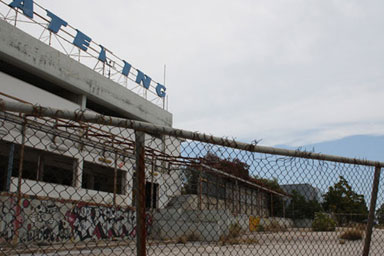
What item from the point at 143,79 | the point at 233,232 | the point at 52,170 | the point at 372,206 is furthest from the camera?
the point at 143,79

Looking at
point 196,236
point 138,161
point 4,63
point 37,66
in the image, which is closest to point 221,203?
point 196,236

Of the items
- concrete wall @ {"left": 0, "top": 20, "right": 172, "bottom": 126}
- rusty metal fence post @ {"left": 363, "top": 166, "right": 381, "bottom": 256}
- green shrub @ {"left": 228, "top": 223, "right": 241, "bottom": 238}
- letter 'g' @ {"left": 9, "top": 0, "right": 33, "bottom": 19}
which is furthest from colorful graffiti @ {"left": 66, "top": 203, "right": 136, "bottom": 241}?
rusty metal fence post @ {"left": 363, "top": 166, "right": 381, "bottom": 256}

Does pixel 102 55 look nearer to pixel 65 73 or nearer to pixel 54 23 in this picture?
pixel 54 23

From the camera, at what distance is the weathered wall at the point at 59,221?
1148 centimetres

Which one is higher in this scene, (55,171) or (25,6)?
(25,6)

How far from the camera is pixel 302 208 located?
24.0ft

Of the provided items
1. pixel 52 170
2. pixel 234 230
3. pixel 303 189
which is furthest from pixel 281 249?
pixel 52 170

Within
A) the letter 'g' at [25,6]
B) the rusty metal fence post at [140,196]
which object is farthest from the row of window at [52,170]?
the rusty metal fence post at [140,196]

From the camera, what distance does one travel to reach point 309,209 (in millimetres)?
6422

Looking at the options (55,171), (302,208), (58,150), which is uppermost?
(58,150)

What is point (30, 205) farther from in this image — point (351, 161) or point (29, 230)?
point (351, 161)

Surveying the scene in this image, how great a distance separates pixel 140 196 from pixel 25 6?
1773 centimetres

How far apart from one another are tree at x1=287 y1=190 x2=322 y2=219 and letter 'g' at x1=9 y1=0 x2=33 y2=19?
15.3 meters

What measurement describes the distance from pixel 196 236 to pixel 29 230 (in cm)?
679
